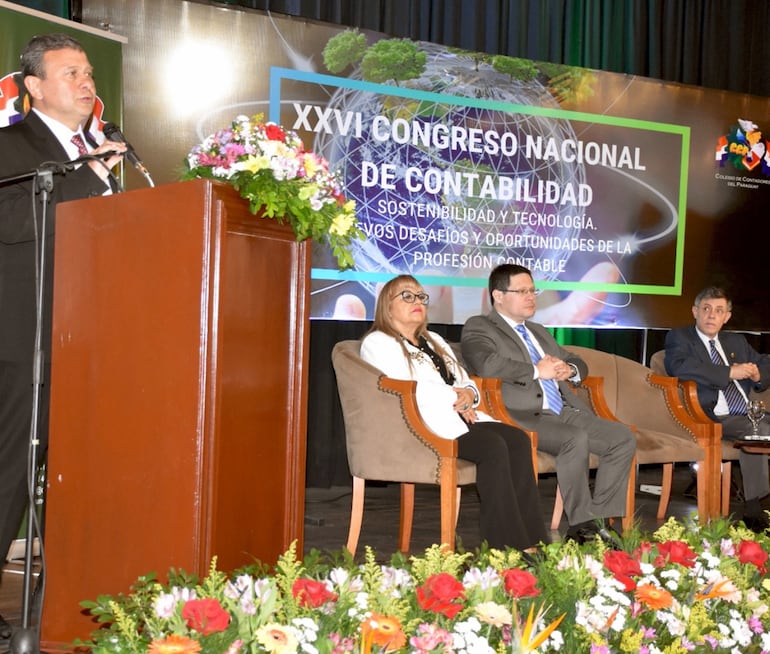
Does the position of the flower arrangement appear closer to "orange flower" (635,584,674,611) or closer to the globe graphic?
"orange flower" (635,584,674,611)

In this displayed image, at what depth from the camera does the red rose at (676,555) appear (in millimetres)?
1748

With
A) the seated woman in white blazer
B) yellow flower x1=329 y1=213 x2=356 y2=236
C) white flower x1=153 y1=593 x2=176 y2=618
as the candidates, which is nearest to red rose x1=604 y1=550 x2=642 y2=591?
white flower x1=153 y1=593 x2=176 y2=618

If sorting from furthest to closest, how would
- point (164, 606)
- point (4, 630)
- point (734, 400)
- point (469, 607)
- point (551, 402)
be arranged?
point (734, 400) → point (551, 402) → point (4, 630) → point (469, 607) → point (164, 606)

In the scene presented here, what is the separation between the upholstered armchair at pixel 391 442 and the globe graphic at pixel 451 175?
128cm

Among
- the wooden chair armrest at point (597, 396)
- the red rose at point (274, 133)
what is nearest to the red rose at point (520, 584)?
the red rose at point (274, 133)

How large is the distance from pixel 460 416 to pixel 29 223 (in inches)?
84.7

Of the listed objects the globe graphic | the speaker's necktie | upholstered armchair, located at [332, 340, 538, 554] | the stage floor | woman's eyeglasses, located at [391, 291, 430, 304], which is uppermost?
the globe graphic

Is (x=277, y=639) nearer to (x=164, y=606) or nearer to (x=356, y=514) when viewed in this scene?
(x=164, y=606)

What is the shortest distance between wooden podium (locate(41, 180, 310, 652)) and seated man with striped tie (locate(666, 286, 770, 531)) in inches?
131

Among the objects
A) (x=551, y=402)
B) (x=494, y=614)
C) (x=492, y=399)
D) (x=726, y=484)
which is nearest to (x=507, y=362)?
(x=492, y=399)

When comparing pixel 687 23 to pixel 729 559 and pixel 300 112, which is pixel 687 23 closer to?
pixel 300 112

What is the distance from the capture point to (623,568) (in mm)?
1636

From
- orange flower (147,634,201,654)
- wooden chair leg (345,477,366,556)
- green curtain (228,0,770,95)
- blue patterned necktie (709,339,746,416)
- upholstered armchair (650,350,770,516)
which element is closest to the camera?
orange flower (147,634,201,654)

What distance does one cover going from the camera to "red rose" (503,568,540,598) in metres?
1.51
